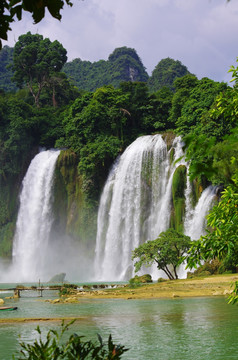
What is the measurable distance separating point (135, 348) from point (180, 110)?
37.0 metres

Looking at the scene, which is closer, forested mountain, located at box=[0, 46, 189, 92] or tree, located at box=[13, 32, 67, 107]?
tree, located at box=[13, 32, 67, 107]

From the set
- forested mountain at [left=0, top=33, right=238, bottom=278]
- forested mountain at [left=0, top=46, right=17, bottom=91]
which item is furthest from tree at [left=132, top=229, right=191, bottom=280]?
forested mountain at [left=0, top=46, right=17, bottom=91]

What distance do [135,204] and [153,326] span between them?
85.2ft

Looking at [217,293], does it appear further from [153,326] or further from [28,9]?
[28,9]

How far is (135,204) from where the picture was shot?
134ft

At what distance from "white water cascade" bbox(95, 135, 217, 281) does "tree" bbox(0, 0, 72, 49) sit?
34670 mm

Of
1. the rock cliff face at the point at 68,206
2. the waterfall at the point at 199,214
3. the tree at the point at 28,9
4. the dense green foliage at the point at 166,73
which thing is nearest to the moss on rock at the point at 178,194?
the waterfall at the point at 199,214

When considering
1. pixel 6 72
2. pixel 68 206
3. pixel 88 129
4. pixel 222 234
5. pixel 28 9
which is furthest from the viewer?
pixel 6 72

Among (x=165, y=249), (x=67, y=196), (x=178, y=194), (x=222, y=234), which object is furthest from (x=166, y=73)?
(x=222, y=234)

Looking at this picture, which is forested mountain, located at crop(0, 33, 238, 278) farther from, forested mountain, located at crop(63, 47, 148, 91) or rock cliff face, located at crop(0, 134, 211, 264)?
forested mountain, located at crop(63, 47, 148, 91)

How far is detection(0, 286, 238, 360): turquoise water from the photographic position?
37.7ft

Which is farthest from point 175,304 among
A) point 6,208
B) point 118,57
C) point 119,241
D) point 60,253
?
point 118,57

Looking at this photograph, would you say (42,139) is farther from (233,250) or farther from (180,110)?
(233,250)

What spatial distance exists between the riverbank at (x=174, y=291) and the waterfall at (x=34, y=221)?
67.9 feet
